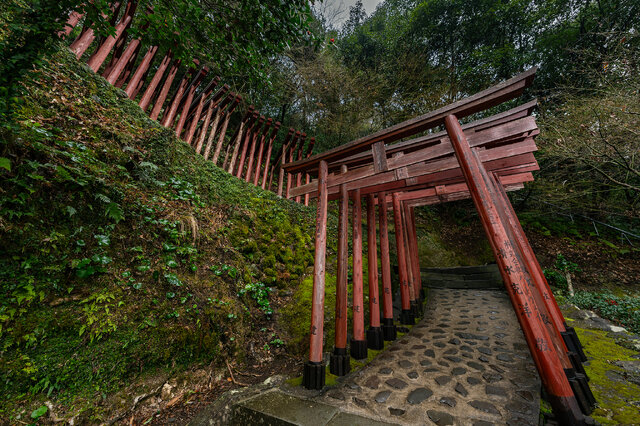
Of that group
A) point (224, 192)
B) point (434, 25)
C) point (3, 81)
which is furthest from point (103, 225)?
point (434, 25)

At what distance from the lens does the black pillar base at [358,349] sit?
3.43m

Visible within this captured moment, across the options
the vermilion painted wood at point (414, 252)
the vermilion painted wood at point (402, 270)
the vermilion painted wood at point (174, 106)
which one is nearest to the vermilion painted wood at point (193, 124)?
the vermilion painted wood at point (174, 106)

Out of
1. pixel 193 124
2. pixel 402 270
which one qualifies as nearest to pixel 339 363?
pixel 402 270

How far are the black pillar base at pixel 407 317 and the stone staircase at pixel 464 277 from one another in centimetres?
322

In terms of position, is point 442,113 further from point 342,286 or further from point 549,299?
point 549,299

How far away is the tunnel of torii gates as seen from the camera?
1.99 m

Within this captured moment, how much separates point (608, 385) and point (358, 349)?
117 inches

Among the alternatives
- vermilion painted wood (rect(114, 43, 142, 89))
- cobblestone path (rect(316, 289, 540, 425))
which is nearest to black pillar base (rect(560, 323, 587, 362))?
cobblestone path (rect(316, 289, 540, 425))

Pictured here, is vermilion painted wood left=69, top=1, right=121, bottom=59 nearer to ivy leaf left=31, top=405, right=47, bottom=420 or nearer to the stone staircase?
ivy leaf left=31, top=405, right=47, bottom=420

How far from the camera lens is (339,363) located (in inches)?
120

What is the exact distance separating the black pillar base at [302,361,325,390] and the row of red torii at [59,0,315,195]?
17.9 feet

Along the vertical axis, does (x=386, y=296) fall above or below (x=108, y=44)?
below

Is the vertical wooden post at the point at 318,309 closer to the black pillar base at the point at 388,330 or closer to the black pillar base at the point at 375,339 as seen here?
the black pillar base at the point at 375,339

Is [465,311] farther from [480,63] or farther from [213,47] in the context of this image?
[480,63]
